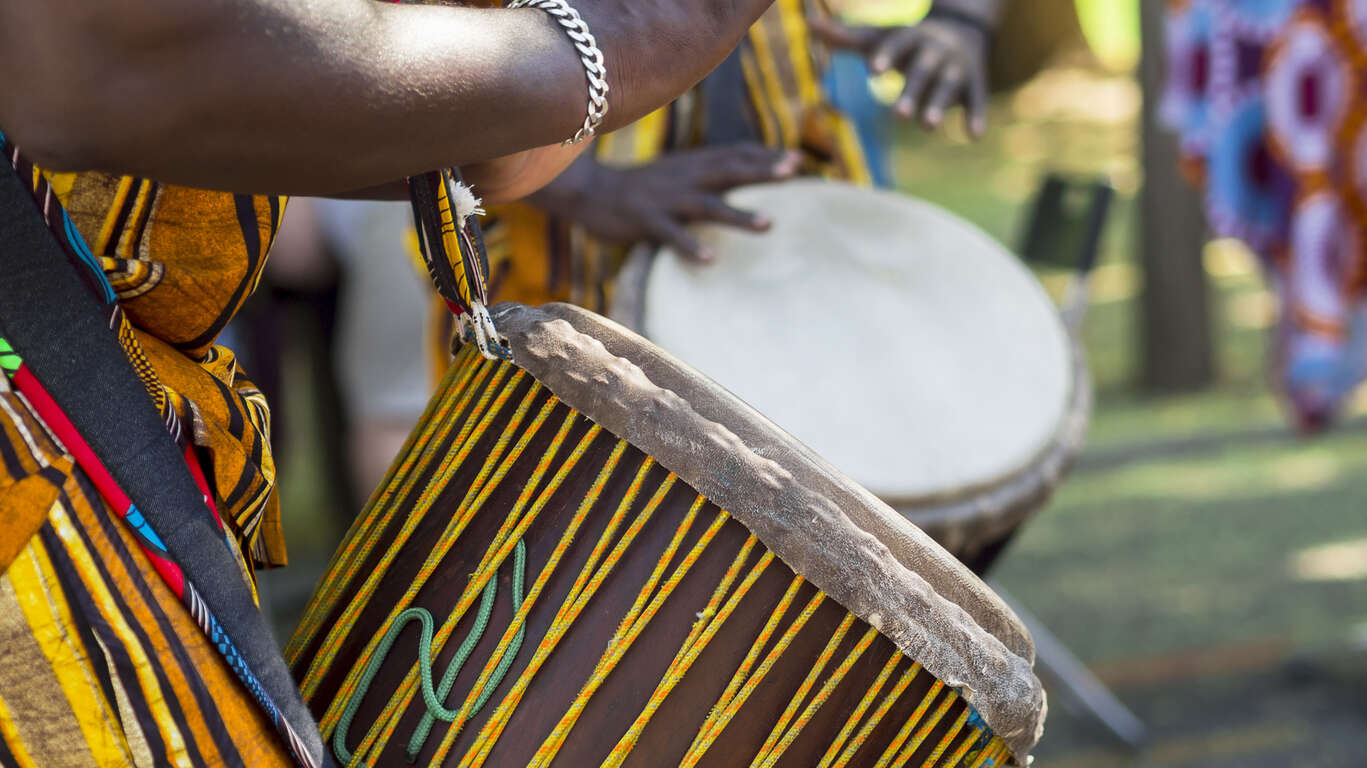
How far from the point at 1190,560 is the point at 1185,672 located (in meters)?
0.53

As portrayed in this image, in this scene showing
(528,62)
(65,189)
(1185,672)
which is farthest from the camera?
(1185,672)

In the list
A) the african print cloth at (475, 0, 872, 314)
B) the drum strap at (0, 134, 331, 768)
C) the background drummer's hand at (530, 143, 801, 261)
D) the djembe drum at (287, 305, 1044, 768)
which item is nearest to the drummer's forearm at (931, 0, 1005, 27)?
the african print cloth at (475, 0, 872, 314)

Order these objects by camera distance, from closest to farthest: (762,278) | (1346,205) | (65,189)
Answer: (65,189)
(762,278)
(1346,205)

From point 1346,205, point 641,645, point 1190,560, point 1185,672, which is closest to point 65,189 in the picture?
point 641,645

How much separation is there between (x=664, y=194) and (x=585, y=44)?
0.77 m

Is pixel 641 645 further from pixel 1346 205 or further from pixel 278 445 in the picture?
pixel 278 445

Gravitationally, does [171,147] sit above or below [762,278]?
above

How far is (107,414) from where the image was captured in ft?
2.38

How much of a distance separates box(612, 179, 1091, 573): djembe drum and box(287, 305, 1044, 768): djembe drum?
17.6 inches

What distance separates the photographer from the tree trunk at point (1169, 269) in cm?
411

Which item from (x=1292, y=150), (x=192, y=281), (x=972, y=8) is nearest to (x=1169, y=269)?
(x=1292, y=150)

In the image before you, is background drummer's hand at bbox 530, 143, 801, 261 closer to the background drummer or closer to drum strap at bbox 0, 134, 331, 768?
the background drummer

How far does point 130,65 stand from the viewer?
23.2 inches

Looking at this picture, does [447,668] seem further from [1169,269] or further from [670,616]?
[1169,269]
